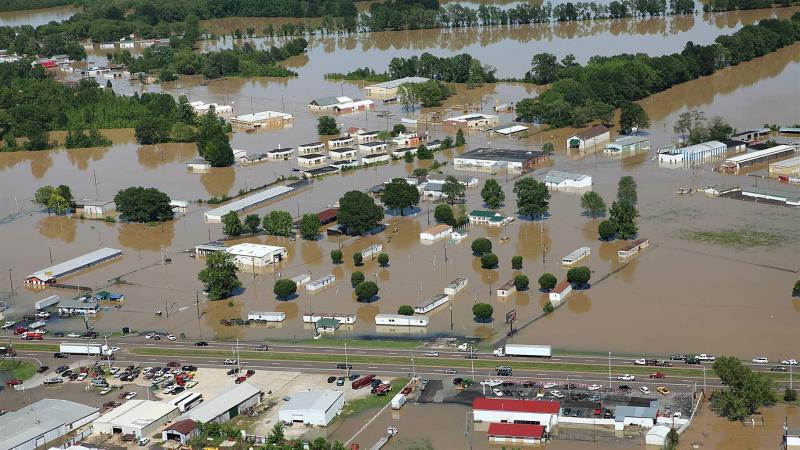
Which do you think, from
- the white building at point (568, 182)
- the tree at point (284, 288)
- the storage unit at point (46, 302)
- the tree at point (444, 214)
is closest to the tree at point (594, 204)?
the white building at point (568, 182)

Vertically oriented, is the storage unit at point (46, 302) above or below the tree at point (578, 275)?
below

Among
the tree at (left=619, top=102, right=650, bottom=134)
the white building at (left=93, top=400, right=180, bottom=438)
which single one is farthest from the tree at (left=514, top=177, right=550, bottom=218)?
the white building at (left=93, top=400, right=180, bottom=438)

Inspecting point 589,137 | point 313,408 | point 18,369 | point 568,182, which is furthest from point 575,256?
point 18,369

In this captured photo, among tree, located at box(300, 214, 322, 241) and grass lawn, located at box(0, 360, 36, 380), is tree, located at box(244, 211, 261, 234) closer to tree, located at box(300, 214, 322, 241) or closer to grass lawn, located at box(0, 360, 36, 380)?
tree, located at box(300, 214, 322, 241)

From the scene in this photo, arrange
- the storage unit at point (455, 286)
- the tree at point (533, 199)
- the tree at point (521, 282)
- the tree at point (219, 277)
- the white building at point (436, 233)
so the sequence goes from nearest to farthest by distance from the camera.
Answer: the tree at point (521, 282) → the storage unit at point (455, 286) → the tree at point (219, 277) → the white building at point (436, 233) → the tree at point (533, 199)

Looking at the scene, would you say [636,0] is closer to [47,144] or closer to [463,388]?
[47,144]

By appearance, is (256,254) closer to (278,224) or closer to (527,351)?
(278,224)

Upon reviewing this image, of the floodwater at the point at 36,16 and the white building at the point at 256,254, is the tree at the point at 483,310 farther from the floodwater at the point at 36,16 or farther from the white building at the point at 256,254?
the floodwater at the point at 36,16
